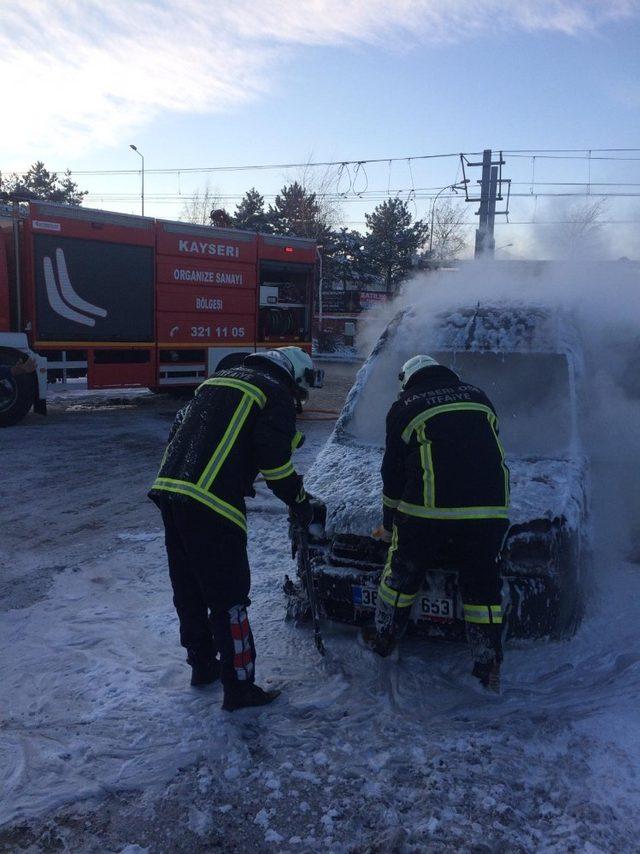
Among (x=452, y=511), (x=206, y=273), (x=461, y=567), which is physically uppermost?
(x=206, y=273)

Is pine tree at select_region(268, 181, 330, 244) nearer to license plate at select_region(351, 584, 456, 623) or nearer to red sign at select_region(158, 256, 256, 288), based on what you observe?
red sign at select_region(158, 256, 256, 288)

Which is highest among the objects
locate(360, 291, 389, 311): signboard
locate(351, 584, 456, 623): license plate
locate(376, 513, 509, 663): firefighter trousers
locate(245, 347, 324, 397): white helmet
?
locate(360, 291, 389, 311): signboard

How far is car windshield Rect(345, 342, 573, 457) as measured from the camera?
4648mm

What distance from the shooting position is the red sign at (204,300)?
12.7m

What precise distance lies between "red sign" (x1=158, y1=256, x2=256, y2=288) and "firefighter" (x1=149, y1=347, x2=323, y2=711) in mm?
9708

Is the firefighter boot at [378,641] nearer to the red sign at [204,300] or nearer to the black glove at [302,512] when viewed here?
the black glove at [302,512]

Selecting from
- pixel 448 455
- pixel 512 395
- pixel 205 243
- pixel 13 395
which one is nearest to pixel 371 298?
pixel 205 243

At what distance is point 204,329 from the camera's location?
13.3m

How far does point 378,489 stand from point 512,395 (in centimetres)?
145

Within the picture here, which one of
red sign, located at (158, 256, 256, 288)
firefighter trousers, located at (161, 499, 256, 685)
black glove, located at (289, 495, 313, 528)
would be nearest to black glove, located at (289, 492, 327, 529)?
black glove, located at (289, 495, 313, 528)

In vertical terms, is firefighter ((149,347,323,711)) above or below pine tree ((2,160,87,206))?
below

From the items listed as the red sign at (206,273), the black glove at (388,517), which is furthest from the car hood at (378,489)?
the red sign at (206,273)

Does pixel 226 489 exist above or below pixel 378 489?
above

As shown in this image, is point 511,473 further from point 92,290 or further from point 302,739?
point 92,290
